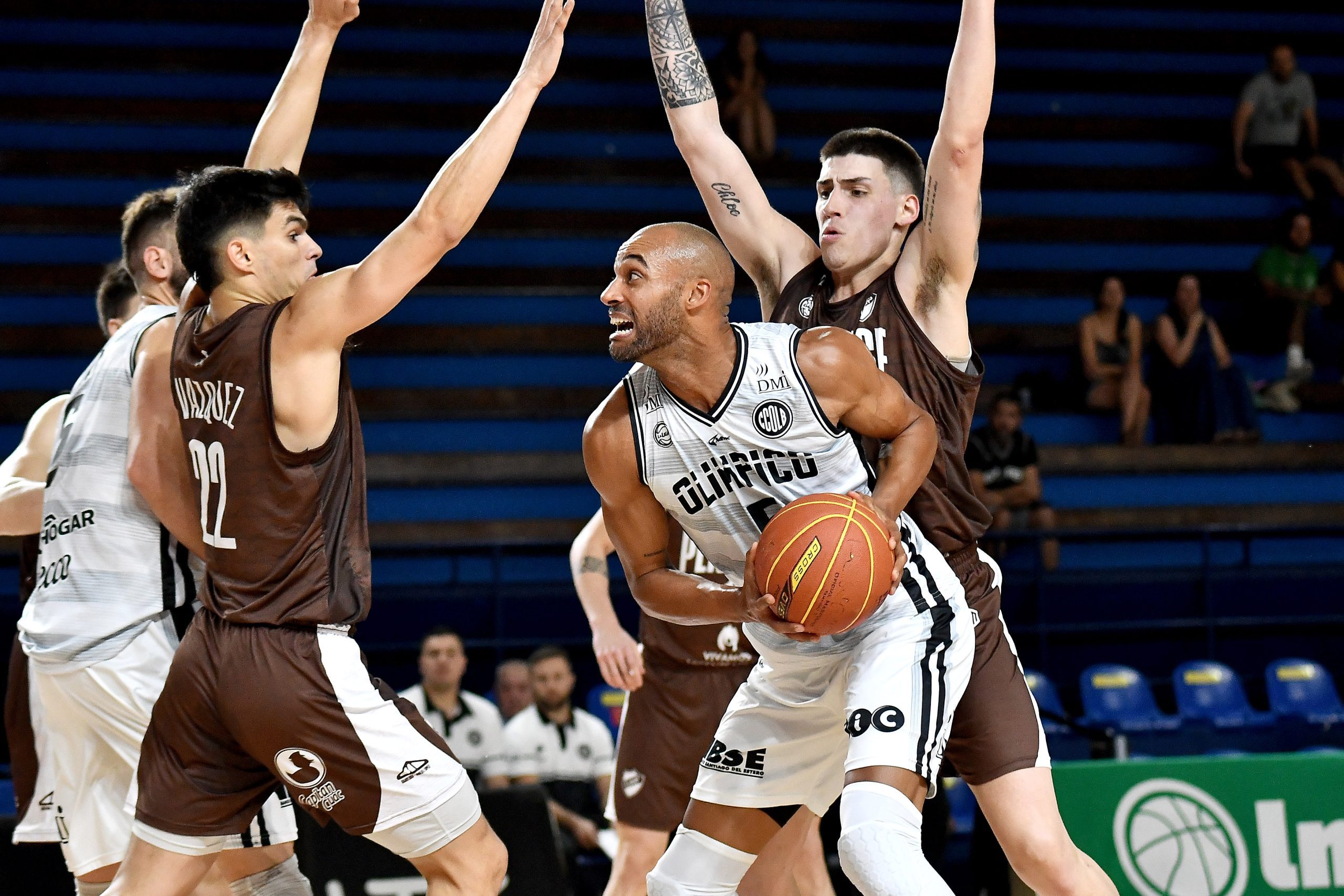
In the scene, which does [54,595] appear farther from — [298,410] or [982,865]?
[982,865]

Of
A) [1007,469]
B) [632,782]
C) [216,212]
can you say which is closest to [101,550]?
[216,212]

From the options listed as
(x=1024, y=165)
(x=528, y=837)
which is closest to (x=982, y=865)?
(x=528, y=837)

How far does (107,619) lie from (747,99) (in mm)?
9680

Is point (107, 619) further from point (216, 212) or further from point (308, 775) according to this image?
point (216, 212)

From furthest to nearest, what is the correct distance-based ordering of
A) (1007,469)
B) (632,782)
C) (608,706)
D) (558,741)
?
(1007,469), (608,706), (558,741), (632,782)

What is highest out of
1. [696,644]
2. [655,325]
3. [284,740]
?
[655,325]

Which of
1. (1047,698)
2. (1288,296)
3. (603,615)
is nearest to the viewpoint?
(603,615)

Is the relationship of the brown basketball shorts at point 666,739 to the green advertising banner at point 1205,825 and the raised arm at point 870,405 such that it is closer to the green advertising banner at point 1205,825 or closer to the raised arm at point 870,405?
the green advertising banner at point 1205,825

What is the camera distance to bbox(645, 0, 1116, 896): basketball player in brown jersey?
3.79 m

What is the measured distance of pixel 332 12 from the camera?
4.46 metres

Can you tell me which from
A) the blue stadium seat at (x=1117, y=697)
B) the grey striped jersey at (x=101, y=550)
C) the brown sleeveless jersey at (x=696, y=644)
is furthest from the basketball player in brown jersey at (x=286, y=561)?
the blue stadium seat at (x=1117, y=697)

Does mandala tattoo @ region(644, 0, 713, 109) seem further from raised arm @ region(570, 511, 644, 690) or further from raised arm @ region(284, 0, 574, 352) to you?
raised arm @ region(570, 511, 644, 690)

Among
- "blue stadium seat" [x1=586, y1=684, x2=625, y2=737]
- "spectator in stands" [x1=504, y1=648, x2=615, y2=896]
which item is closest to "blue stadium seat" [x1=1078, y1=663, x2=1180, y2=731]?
"blue stadium seat" [x1=586, y1=684, x2=625, y2=737]

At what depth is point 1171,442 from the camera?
40.5ft
